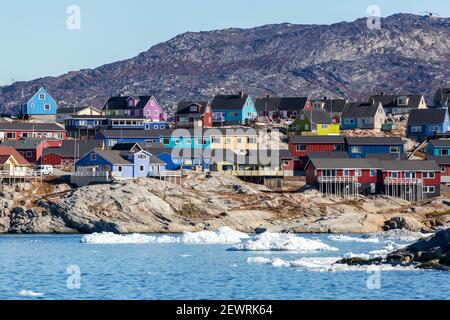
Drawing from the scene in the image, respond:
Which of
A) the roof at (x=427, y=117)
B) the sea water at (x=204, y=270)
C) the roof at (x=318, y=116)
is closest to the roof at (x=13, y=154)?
the sea water at (x=204, y=270)

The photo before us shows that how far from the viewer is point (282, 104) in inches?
6407

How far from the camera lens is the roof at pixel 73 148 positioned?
123m

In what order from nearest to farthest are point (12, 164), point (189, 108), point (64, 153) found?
point (12, 164) → point (64, 153) → point (189, 108)

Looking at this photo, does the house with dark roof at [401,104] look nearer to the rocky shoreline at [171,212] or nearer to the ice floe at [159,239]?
the rocky shoreline at [171,212]

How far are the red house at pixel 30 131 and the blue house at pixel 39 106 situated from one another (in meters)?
13.6

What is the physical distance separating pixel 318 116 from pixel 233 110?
1586 cm

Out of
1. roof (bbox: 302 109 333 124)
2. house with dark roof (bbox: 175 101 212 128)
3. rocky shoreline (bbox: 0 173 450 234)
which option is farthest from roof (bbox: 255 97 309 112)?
rocky shoreline (bbox: 0 173 450 234)

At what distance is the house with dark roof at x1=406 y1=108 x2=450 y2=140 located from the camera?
144000mm

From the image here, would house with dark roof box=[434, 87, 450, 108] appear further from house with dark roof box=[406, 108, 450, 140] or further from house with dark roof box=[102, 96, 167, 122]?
house with dark roof box=[102, 96, 167, 122]

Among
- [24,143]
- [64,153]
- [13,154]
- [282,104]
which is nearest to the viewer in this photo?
[13,154]

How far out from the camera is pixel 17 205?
332 feet

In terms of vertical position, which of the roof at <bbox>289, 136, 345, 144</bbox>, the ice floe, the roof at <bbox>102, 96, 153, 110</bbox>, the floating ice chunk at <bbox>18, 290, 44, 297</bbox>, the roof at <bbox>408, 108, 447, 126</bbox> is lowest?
the ice floe

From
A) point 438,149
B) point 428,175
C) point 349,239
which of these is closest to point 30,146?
point 428,175

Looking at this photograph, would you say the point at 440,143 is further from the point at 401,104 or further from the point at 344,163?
the point at 401,104
